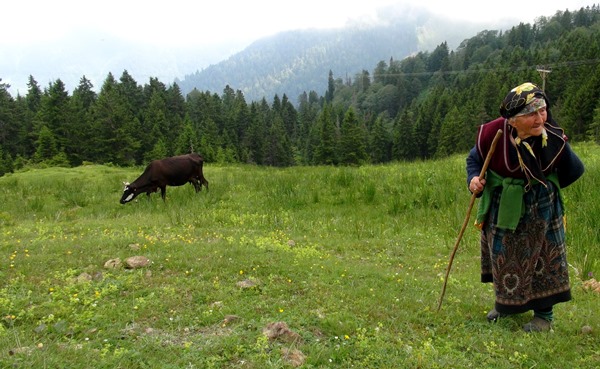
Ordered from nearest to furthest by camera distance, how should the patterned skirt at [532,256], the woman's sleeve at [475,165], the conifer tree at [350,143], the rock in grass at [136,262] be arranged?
the patterned skirt at [532,256] → the woman's sleeve at [475,165] → the rock in grass at [136,262] → the conifer tree at [350,143]

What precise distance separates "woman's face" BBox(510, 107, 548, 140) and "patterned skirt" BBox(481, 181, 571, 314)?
515 millimetres

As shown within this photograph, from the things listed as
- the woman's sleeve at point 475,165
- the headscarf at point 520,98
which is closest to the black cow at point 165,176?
the woman's sleeve at point 475,165

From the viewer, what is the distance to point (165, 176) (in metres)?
14.2

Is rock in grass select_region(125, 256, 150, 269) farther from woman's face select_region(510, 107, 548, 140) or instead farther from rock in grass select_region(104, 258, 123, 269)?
woman's face select_region(510, 107, 548, 140)

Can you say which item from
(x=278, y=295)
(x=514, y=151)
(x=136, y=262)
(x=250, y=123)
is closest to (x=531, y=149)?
(x=514, y=151)

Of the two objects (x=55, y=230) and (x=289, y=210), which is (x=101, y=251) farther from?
(x=289, y=210)

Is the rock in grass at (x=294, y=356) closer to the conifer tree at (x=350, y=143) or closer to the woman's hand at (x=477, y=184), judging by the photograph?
the woman's hand at (x=477, y=184)

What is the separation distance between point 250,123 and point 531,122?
78.7 m

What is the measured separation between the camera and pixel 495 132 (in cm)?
397

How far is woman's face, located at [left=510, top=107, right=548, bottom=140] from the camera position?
12.0 feet

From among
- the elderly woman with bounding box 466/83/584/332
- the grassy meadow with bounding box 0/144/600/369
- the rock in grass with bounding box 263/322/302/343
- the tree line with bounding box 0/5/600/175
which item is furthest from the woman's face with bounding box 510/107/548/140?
the tree line with bounding box 0/5/600/175

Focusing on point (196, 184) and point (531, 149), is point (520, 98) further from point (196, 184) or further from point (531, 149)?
point (196, 184)

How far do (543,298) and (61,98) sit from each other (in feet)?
179

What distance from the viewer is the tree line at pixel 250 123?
1885 inches
